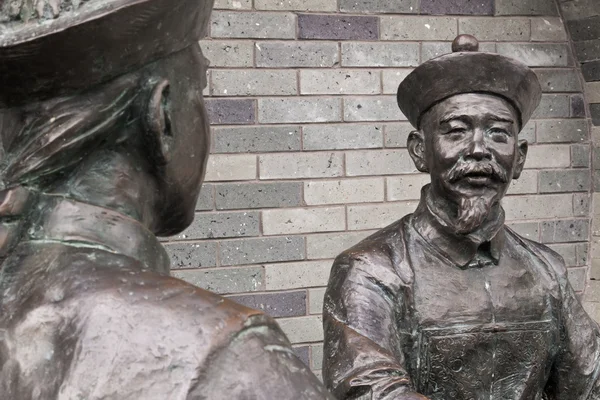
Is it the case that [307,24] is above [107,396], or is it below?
below

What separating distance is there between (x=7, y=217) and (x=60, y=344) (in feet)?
0.57

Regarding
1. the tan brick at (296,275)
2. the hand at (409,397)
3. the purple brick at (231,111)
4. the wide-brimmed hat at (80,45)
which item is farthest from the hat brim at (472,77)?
the tan brick at (296,275)

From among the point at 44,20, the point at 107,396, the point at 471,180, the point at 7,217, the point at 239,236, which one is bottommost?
the point at 239,236

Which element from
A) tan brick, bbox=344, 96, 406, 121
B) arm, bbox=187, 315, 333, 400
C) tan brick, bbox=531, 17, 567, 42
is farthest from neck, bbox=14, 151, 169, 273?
tan brick, bbox=531, 17, 567, 42

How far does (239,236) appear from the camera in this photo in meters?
4.19

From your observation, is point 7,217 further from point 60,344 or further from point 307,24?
point 307,24

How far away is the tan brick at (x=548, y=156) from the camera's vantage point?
4.76 metres

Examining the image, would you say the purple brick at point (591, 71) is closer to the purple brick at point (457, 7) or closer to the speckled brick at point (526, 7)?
the speckled brick at point (526, 7)

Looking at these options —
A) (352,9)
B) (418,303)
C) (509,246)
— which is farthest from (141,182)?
(352,9)

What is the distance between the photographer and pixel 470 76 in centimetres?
207

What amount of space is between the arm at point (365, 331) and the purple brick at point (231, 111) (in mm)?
2161

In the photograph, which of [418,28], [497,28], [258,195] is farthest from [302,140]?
[497,28]

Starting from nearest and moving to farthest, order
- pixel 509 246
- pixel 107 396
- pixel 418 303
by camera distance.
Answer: pixel 107 396, pixel 418 303, pixel 509 246

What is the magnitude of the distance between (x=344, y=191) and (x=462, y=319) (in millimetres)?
2347
